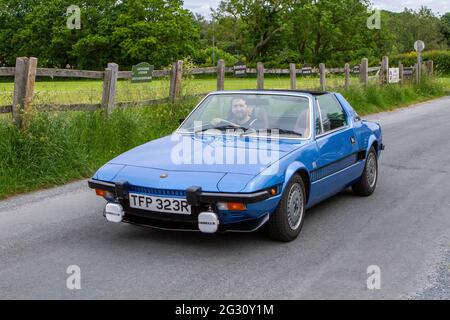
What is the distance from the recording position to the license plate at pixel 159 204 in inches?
192

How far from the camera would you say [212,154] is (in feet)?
18.0

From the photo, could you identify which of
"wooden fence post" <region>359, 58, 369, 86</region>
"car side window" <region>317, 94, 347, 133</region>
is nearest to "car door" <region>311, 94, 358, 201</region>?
"car side window" <region>317, 94, 347, 133</region>

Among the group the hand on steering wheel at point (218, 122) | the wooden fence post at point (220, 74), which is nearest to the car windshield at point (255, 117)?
the hand on steering wheel at point (218, 122)

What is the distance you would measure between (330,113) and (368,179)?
119 cm

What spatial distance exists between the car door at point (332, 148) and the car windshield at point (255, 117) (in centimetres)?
22

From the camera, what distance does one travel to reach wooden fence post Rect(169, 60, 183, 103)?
39.9 ft

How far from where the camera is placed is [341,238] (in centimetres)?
557

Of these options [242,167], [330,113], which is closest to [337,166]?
[330,113]

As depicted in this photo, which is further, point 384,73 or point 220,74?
point 384,73

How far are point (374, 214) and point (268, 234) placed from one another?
1.73 metres

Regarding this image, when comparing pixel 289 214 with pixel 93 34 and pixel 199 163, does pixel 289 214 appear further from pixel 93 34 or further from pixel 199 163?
pixel 93 34

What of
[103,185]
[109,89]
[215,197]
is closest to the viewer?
[215,197]

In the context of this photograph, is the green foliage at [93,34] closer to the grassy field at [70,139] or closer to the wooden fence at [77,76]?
the wooden fence at [77,76]

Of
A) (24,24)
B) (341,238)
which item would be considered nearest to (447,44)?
(24,24)
